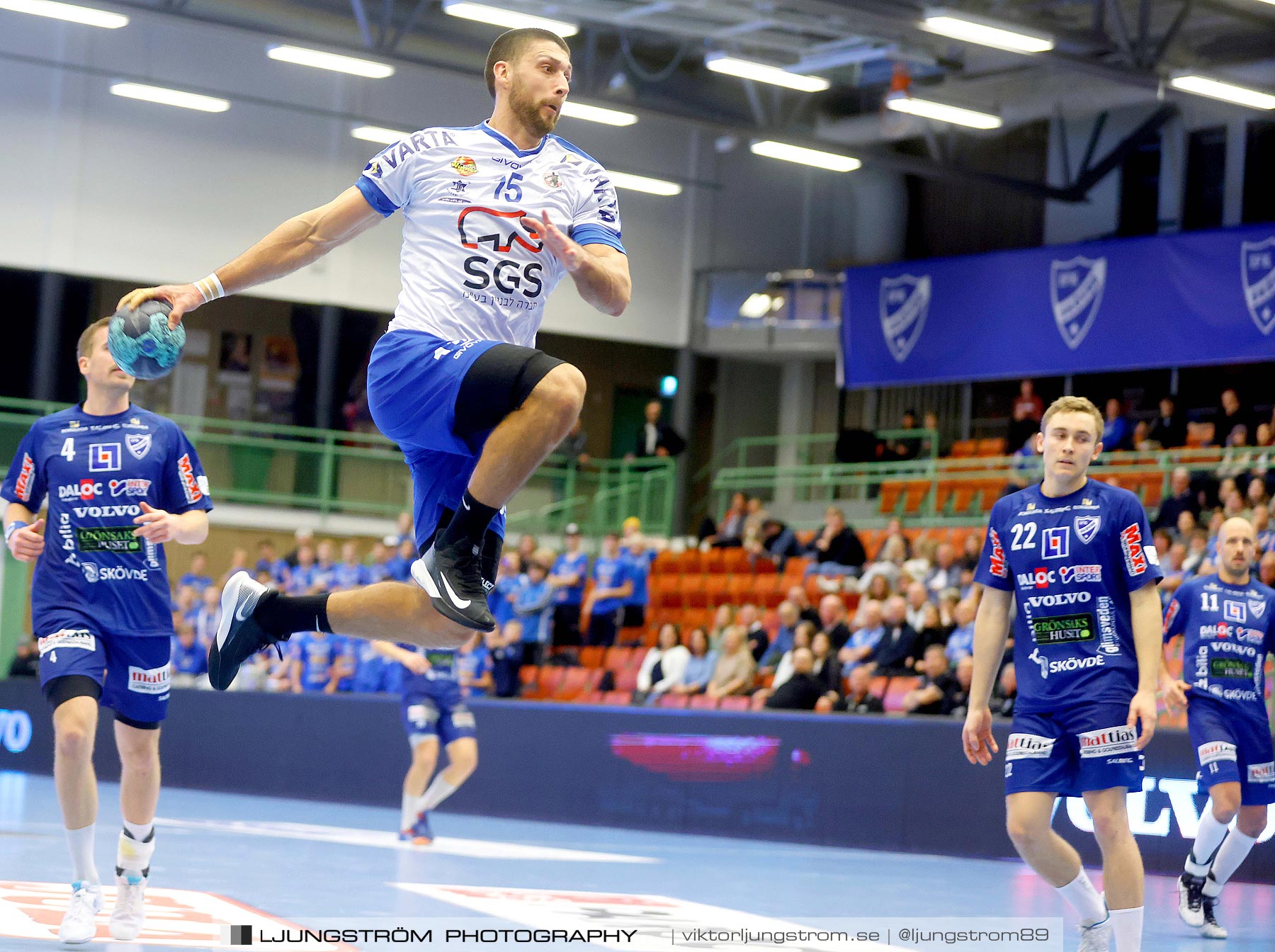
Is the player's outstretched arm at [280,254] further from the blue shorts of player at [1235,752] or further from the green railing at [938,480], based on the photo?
the green railing at [938,480]

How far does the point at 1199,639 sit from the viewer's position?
29.9 feet

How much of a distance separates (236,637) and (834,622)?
1107 cm

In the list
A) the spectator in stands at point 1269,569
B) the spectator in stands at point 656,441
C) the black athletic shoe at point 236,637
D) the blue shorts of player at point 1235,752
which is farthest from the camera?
the spectator in stands at point 656,441

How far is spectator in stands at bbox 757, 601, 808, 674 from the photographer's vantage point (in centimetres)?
1617

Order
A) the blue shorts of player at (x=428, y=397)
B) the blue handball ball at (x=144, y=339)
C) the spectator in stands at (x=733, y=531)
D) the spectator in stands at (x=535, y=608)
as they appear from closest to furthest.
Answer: the blue shorts of player at (x=428, y=397) → the blue handball ball at (x=144, y=339) → the spectator in stands at (x=535, y=608) → the spectator in stands at (x=733, y=531)

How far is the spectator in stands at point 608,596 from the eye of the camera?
19.2 metres

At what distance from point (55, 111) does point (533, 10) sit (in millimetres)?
8712

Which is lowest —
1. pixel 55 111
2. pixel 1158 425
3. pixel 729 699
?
pixel 729 699

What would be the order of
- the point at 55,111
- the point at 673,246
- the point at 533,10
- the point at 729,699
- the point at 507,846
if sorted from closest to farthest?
the point at 507,846
the point at 729,699
the point at 533,10
the point at 55,111
the point at 673,246

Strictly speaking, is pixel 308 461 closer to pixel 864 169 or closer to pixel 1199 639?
pixel 864 169

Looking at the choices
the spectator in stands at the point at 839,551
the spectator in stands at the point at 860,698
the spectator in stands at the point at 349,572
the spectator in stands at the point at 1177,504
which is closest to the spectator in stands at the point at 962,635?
the spectator in stands at the point at 860,698

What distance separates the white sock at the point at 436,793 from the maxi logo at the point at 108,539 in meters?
5.46

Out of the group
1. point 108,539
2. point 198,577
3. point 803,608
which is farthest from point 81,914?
point 198,577

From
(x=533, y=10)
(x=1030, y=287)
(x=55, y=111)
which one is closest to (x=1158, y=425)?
(x=1030, y=287)
